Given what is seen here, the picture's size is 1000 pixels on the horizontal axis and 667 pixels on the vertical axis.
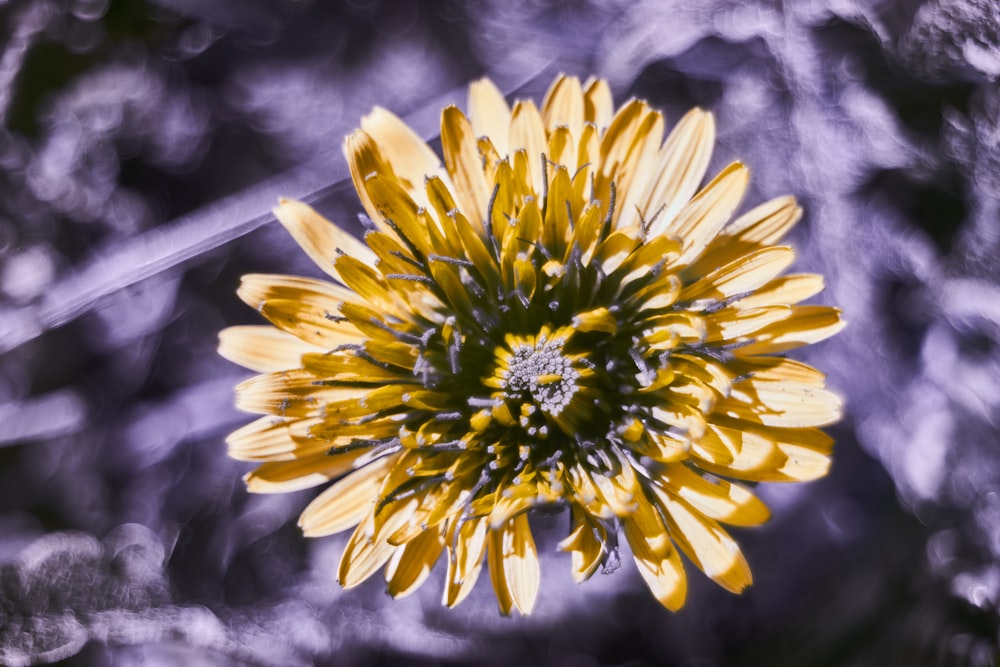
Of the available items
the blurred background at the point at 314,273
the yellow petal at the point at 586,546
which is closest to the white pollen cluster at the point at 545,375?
the yellow petal at the point at 586,546

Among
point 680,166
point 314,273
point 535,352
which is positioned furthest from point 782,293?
point 314,273

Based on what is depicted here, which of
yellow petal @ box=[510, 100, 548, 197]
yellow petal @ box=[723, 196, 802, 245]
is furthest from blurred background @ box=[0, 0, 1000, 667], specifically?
yellow petal @ box=[510, 100, 548, 197]

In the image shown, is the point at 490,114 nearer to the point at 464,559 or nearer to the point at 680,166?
the point at 680,166

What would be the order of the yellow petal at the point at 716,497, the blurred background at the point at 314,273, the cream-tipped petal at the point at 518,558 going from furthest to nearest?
the blurred background at the point at 314,273
the cream-tipped petal at the point at 518,558
the yellow petal at the point at 716,497

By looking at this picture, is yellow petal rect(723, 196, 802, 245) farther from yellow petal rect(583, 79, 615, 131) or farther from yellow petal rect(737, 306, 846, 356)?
yellow petal rect(583, 79, 615, 131)

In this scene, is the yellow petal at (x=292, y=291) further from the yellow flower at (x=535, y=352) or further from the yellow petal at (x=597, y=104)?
the yellow petal at (x=597, y=104)

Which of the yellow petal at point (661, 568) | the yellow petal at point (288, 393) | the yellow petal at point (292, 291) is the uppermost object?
the yellow petal at point (292, 291)

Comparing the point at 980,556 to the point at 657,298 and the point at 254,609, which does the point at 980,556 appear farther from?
the point at 254,609

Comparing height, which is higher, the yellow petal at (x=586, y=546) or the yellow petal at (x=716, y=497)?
the yellow petal at (x=716, y=497)
